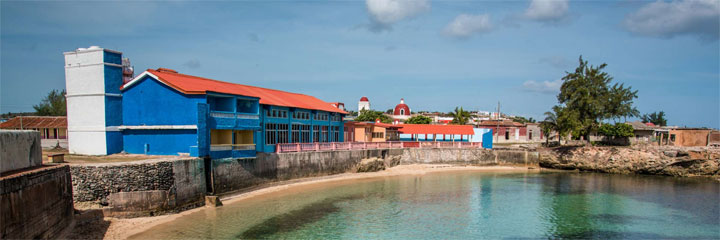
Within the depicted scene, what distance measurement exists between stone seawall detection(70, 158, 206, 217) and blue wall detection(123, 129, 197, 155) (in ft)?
6.76

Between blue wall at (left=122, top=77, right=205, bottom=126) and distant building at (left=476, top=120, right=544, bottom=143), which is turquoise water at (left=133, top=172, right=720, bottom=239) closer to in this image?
blue wall at (left=122, top=77, right=205, bottom=126)

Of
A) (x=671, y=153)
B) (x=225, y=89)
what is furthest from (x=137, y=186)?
(x=671, y=153)

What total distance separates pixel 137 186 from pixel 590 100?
4266 cm

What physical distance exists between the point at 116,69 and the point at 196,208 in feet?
33.6

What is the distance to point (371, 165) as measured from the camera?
35969mm

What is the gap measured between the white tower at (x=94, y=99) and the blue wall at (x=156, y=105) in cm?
83

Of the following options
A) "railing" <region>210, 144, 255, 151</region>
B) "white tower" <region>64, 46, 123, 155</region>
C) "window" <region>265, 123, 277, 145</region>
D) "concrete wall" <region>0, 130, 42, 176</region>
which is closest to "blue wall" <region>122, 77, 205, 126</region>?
"white tower" <region>64, 46, 123, 155</region>

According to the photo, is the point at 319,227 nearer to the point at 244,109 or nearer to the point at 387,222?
the point at 387,222

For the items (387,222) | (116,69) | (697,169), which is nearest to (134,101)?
(116,69)

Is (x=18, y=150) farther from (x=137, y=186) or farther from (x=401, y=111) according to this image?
(x=401, y=111)

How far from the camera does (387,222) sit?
65.0 feet

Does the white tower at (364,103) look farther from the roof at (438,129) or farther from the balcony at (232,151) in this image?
the balcony at (232,151)

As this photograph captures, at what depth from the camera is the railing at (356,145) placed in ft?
98.8

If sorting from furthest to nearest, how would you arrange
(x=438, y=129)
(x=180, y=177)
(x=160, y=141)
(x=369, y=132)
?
(x=438, y=129) < (x=369, y=132) < (x=160, y=141) < (x=180, y=177)
